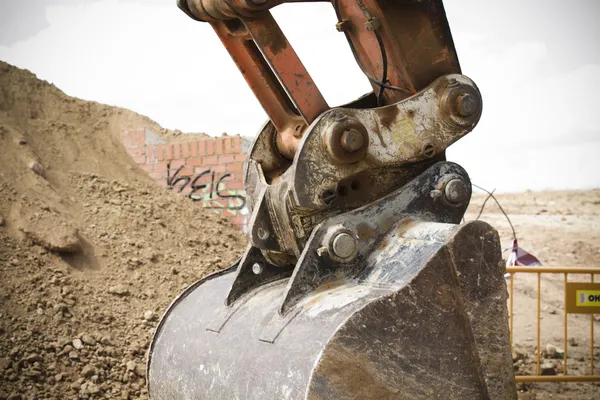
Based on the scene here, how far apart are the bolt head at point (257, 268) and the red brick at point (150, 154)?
7.02 m

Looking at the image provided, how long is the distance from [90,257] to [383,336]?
5.63 m

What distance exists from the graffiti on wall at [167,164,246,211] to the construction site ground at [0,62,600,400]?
222 millimetres

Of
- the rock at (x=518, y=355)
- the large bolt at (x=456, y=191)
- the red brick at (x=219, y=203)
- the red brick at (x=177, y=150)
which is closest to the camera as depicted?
the large bolt at (x=456, y=191)

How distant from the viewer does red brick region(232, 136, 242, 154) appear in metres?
8.86

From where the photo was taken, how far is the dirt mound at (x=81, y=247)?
18.4 ft

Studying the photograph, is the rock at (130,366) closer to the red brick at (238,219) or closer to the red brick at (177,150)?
the red brick at (238,219)

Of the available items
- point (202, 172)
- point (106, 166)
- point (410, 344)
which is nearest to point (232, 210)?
point (202, 172)

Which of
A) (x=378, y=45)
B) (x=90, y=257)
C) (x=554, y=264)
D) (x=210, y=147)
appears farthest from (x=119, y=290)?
(x=554, y=264)

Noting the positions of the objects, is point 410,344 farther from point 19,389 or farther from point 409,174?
point 19,389

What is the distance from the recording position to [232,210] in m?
9.20

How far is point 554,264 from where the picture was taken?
1277 cm

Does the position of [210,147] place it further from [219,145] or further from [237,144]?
[237,144]

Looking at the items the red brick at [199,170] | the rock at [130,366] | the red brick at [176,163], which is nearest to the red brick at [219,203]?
the red brick at [199,170]

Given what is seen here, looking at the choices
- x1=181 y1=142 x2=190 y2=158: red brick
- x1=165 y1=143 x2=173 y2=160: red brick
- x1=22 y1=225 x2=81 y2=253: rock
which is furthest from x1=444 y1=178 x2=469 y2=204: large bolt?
x1=165 y1=143 x2=173 y2=160: red brick
